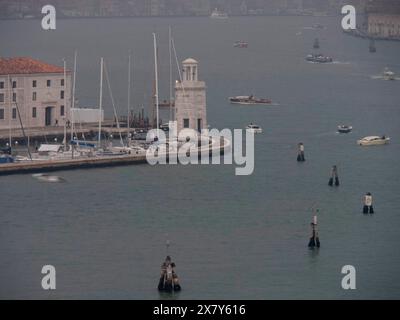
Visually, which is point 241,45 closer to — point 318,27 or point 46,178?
point 318,27

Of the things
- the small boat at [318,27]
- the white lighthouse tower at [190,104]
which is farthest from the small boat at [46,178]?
the small boat at [318,27]

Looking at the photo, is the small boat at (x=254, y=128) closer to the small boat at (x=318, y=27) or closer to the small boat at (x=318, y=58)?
the small boat at (x=318, y=58)

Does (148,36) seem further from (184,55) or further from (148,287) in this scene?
(148,287)

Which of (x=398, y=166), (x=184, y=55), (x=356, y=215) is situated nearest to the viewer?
(x=356, y=215)

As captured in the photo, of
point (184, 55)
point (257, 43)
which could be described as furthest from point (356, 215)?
point (257, 43)

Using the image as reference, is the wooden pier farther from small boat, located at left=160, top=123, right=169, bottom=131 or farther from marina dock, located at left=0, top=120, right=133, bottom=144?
small boat, located at left=160, top=123, right=169, bottom=131

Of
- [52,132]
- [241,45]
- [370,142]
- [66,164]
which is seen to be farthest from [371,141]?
[241,45]

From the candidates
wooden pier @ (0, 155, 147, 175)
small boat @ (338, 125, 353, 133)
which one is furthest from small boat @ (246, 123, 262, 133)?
wooden pier @ (0, 155, 147, 175)

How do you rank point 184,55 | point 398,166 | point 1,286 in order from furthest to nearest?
point 184,55 → point 398,166 → point 1,286
